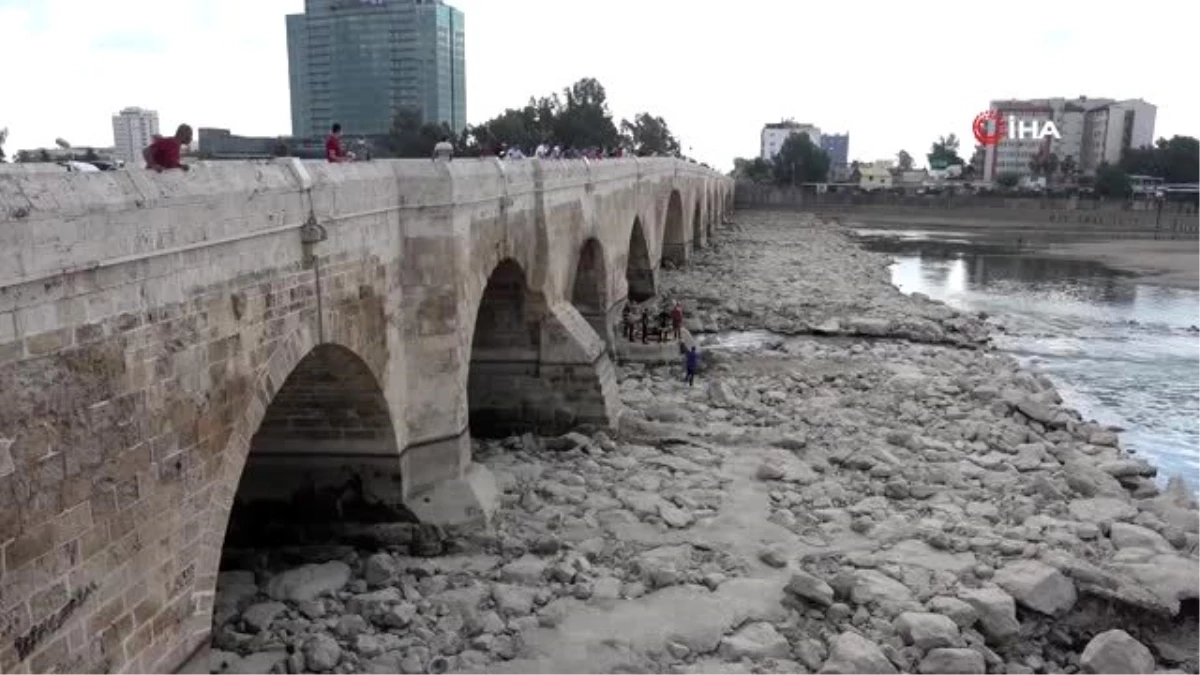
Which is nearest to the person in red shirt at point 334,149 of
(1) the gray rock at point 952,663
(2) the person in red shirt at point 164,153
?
(2) the person in red shirt at point 164,153

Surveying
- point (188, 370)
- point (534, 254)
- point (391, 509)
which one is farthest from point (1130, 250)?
point (188, 370)

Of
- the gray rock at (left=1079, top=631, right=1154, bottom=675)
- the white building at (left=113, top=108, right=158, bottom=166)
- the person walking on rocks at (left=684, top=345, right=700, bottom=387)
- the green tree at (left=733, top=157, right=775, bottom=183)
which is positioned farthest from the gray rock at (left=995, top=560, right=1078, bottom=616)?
the green tree at (left=733, top=157, right=775, bottom=183)

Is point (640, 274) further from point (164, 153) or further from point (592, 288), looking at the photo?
point (164, 153)

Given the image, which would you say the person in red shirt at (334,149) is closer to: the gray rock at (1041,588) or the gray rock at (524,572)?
the gray rock at (524,572)

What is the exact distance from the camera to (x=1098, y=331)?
33.2 m

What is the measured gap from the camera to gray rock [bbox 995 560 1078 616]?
1118cm

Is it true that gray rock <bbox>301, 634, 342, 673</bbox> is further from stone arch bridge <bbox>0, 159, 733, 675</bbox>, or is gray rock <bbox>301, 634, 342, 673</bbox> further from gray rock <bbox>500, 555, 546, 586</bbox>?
gray rock <bbox>500, 555, 546, 586</bbox>

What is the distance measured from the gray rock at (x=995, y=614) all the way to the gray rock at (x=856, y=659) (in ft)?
4.81

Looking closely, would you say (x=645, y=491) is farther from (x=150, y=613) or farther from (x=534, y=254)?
(x=150, y=613)

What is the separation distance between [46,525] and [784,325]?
81.5ft

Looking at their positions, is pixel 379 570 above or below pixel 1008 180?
below

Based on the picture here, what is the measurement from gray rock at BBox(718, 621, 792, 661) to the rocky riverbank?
1.1 inches

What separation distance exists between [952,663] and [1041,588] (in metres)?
2.13

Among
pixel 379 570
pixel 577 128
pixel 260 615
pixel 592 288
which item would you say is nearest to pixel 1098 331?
pixel 592 288
